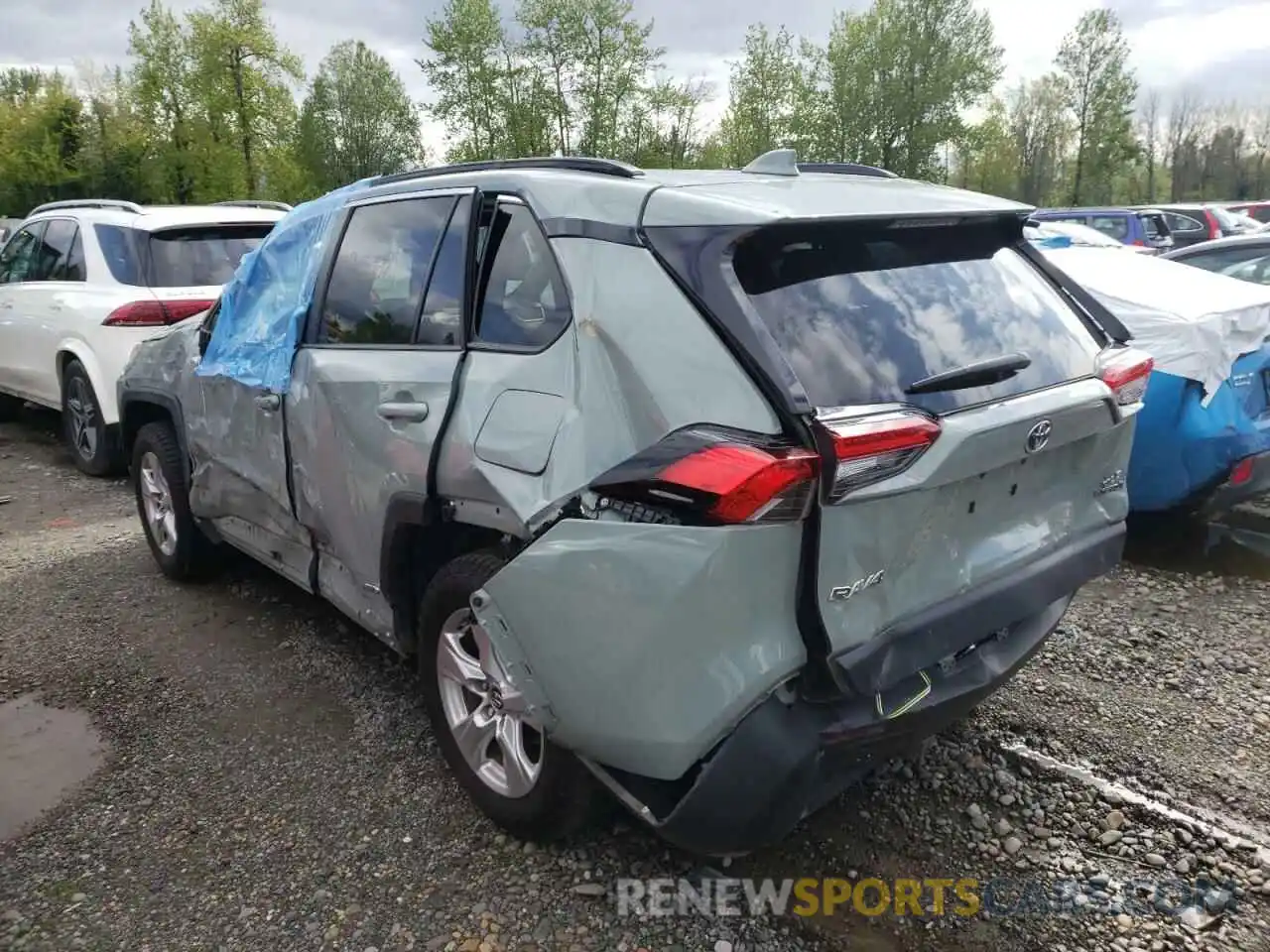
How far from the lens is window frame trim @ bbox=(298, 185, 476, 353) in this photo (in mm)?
2725

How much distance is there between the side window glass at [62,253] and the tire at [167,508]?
2.80 meters

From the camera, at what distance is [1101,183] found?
133ft

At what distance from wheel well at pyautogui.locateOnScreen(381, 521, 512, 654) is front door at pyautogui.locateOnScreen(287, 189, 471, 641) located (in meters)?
0.10

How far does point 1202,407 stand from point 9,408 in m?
9.81

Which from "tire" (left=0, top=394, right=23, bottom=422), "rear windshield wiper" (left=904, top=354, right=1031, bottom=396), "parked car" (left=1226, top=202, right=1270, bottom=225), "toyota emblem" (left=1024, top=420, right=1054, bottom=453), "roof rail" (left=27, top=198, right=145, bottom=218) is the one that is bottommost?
"tire" (left=0, top=394, right=23, bottom=422)

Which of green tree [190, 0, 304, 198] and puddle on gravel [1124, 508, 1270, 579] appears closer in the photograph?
puddle on gravel [1124, 508, 1270, 579]

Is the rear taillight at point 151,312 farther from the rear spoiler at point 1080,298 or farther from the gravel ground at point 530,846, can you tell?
the rear spoiler at point 1080,298

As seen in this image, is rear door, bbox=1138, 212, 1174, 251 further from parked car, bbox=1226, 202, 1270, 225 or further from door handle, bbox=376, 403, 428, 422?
door handle, bbox=376, 403, 428, 422

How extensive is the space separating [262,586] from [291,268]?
5.80ft

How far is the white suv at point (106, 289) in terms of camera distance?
251 inches

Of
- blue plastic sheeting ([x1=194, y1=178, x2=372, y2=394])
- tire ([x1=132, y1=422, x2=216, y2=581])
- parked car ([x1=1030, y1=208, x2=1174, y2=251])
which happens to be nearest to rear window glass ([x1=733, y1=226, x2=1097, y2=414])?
blue plastic sheeting ([x1=194, y1=178, x2=372, y2=394])

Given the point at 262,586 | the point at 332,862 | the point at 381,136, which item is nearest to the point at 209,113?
the point at 381,136

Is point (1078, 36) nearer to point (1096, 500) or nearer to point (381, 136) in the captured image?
point (381, 136)

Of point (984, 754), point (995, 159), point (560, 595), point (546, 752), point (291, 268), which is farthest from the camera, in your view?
point (995, 159)
